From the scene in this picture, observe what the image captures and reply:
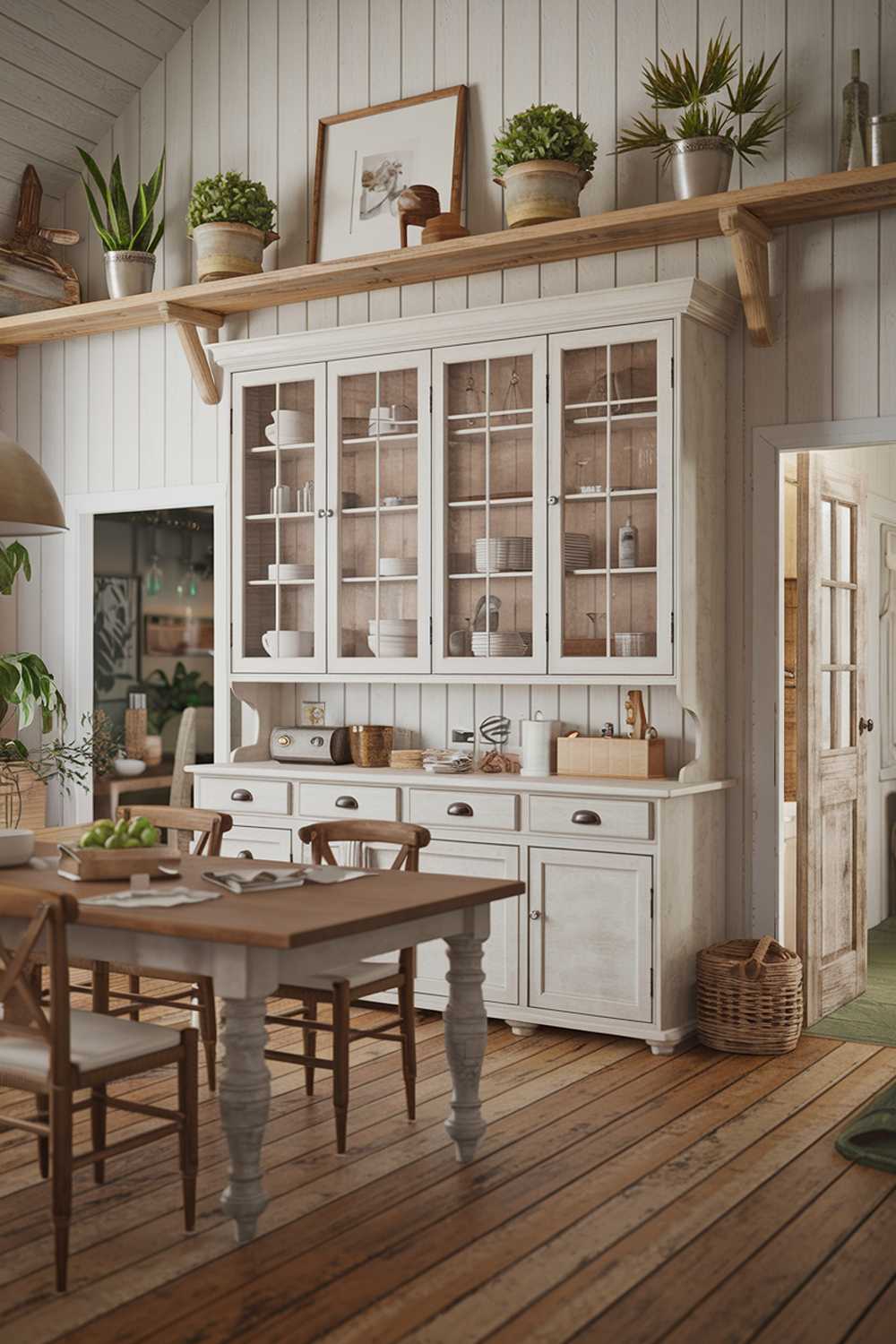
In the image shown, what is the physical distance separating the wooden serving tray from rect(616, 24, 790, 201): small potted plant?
294 centimetres

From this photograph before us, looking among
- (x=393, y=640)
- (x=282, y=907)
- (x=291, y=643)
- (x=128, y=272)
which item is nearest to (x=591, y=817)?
(x=393, y=640)

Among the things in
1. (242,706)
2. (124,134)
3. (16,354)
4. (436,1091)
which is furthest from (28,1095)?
(124,134)

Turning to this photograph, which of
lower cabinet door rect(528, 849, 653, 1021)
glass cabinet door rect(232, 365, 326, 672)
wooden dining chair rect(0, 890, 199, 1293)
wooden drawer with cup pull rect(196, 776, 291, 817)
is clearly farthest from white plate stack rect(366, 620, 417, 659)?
wooden dining chair rect(0, 890, 199, 1293)

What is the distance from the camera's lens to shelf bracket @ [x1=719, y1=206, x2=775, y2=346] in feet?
15.8

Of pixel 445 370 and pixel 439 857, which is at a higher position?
pixel 445 370

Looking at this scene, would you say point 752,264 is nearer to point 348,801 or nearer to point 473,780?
point 473,780

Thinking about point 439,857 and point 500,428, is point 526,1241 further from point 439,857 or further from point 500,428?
point 500,428

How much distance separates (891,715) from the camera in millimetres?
7957

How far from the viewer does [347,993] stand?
3.88 metres

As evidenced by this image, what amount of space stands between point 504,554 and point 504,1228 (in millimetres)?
2669

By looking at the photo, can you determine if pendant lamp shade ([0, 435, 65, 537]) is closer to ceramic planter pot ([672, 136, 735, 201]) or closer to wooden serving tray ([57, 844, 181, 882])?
wooden serving tray ([57, 844, 181, 882])

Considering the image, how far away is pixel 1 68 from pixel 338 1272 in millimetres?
5249

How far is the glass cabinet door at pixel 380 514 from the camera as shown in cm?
553

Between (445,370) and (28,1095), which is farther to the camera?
(445,370)
